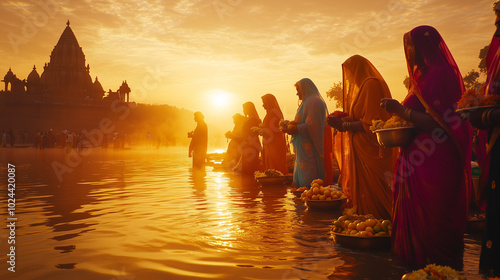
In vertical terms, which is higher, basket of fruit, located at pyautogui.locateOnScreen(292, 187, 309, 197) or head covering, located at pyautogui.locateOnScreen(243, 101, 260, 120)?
head covering, located at pyautogui.locateOnScreen(243, 101, 260, 120)

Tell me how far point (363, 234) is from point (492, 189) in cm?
133

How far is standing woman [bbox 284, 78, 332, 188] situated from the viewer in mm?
7781

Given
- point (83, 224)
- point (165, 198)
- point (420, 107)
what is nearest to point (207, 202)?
point (165, 198)

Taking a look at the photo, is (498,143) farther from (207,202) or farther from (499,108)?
(207,202)

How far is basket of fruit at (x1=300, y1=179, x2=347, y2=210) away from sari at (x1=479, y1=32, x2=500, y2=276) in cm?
314

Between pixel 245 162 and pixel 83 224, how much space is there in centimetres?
804

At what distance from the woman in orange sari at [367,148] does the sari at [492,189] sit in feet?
5.59

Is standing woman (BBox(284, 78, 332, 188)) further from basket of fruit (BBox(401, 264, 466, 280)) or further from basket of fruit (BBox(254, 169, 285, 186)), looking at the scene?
basket of fruit (BBox(401, 264, 466, 280))

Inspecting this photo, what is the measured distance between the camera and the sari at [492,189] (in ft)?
10.1

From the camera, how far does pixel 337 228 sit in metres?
4.39

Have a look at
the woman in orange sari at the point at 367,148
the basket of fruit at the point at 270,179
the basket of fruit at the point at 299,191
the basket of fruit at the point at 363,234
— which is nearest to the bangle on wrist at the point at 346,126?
the woman in orange sari at the point at 367,148

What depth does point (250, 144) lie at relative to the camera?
13148 millimetres

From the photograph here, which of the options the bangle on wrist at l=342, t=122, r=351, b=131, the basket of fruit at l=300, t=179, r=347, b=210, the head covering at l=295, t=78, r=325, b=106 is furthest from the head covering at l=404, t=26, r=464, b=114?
the head covering at l=295, t=78, r=325, b=106

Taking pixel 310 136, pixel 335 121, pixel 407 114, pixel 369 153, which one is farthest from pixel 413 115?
pixel 310 136
